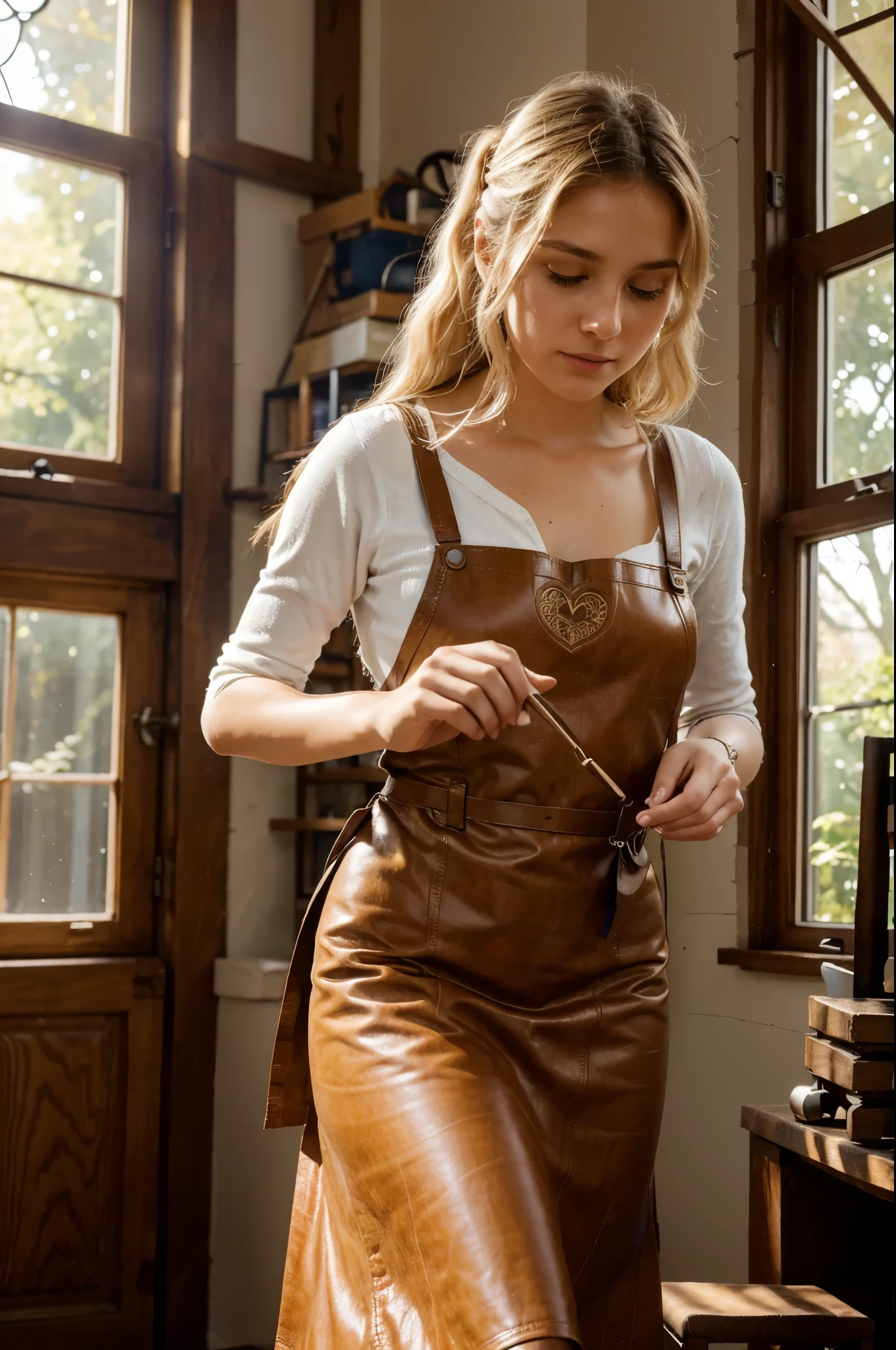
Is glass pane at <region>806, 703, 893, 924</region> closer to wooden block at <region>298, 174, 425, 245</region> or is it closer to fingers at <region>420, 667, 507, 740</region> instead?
fingers at <region>420, 667, 507, 740</region>

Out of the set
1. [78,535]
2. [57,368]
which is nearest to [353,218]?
[57,368]

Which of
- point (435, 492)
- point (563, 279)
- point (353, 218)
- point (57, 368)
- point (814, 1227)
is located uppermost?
point (353, 218)

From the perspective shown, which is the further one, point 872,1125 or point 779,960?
point 779,960

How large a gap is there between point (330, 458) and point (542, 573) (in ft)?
0.86

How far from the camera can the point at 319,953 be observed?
1.45 m

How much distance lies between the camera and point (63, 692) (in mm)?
3727

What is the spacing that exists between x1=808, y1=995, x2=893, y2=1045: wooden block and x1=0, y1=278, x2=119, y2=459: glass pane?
2722 millimetres

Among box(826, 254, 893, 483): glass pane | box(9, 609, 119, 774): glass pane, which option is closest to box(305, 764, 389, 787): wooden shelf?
box(9, 609, 119, 774): glass pane

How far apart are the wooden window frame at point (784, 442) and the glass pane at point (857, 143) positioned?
0.04 m

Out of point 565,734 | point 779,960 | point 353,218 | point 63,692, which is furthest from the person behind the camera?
point 353,218

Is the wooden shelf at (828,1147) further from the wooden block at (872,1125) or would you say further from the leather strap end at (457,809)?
the leather strap end at (457,809)

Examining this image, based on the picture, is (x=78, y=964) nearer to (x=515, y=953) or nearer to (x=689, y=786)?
(x=515, y=953)

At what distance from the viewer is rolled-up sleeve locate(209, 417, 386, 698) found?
148 centimetres

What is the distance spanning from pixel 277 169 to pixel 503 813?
3.13 metres
